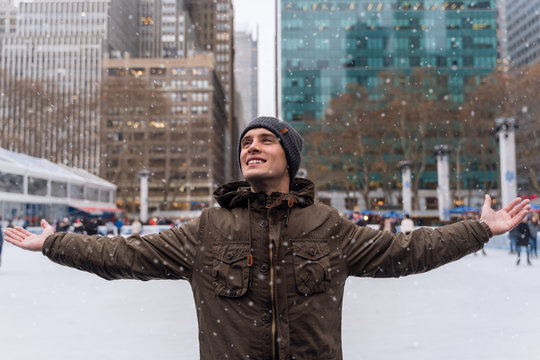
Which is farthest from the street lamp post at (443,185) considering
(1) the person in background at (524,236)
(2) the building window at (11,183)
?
(2) the building window at (11,183)

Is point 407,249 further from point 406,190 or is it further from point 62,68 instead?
point 62,68

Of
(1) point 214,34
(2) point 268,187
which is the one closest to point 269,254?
(2) point 268,187

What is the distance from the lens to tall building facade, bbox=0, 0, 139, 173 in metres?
43.8

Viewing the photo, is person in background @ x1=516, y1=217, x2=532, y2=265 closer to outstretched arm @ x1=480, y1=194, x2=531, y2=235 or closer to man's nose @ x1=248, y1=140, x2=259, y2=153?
outstretched arm @ x1=480, y1=194, x2=531, y2=235

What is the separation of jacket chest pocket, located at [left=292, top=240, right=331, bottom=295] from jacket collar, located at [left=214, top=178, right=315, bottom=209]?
131mm

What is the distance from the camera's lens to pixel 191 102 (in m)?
69.2

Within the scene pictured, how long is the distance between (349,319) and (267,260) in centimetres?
375

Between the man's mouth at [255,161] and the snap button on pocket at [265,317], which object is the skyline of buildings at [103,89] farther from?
the snap button on pocket at [265,317]

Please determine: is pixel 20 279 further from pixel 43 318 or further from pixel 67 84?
pixel 67 84

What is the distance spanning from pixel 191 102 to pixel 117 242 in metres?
69.5

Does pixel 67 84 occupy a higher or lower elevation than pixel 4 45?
lower

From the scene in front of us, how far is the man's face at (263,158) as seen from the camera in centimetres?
150

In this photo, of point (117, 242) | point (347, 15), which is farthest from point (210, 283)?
point (347, 15)

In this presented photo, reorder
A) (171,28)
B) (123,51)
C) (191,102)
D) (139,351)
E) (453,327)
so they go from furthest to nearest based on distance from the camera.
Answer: (171,28) → (191,102) → (123,51) → (453,327) → (139,351)
